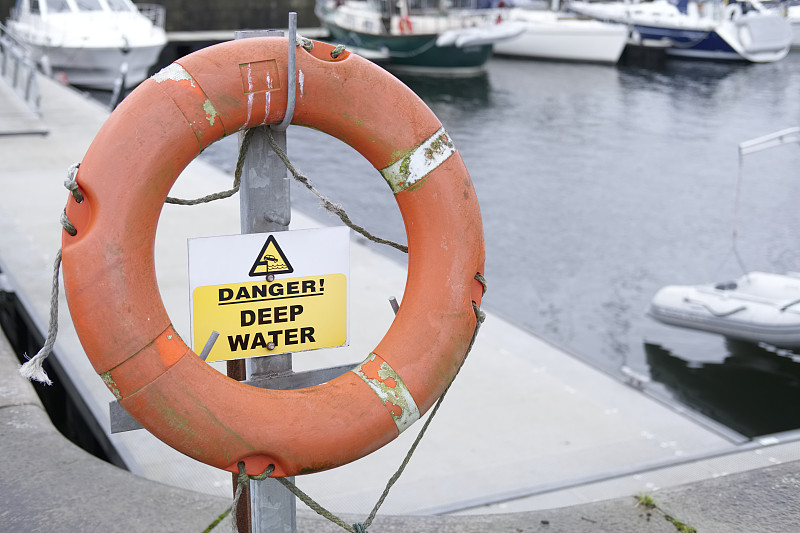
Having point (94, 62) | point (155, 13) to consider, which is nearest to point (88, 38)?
point (94, 62)

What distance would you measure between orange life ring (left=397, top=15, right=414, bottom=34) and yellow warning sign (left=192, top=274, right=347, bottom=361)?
20252 mm

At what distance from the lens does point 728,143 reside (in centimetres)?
1439

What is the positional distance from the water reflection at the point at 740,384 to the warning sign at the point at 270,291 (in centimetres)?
398

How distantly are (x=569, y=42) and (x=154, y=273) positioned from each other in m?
24.4

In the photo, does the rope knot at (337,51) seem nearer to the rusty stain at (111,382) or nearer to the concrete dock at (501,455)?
the rusty stain at (111,382)

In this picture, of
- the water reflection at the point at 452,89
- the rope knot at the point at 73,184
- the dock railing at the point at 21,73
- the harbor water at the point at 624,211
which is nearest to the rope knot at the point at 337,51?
the rope knot at the point at 73,184

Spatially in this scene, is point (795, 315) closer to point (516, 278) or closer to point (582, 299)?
point (582, 299)

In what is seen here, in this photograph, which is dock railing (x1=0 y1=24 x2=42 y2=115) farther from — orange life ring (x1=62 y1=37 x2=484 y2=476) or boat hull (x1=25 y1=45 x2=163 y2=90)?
orange life ring (x1=62 y1=37 x2=484 y2=476)

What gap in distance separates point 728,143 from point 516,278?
807cm

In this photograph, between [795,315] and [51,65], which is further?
[51,65]

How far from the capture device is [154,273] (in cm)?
185

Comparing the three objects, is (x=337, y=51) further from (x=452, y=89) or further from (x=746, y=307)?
(x=452, y=89)

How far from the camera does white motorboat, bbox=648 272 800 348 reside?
570cm

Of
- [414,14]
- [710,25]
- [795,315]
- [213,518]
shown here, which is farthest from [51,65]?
[710,25]
